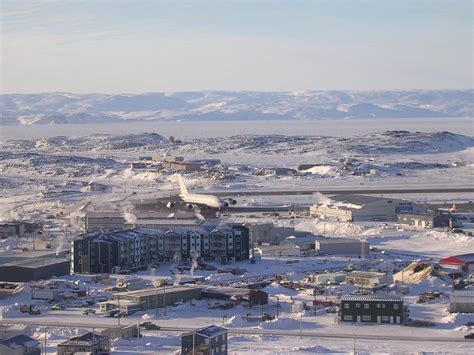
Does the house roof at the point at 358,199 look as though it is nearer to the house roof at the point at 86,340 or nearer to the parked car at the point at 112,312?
the parked car at the point at 112,312

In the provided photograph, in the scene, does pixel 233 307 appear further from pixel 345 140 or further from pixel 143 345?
pixel 345 140

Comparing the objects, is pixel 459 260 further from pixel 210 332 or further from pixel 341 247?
pixel 210 332

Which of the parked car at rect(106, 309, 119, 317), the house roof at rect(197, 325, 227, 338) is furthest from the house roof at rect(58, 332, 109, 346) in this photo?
the parked car at rect(106, 309, 119, 317)

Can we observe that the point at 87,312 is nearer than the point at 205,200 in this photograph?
Yes

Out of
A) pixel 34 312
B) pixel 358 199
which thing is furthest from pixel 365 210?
pixel 34 312

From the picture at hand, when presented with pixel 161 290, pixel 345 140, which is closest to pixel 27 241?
pixel 161 290

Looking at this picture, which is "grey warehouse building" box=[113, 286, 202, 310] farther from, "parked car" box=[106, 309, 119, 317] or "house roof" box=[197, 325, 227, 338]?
"house roof" box=[197, 325, 227, 338]
